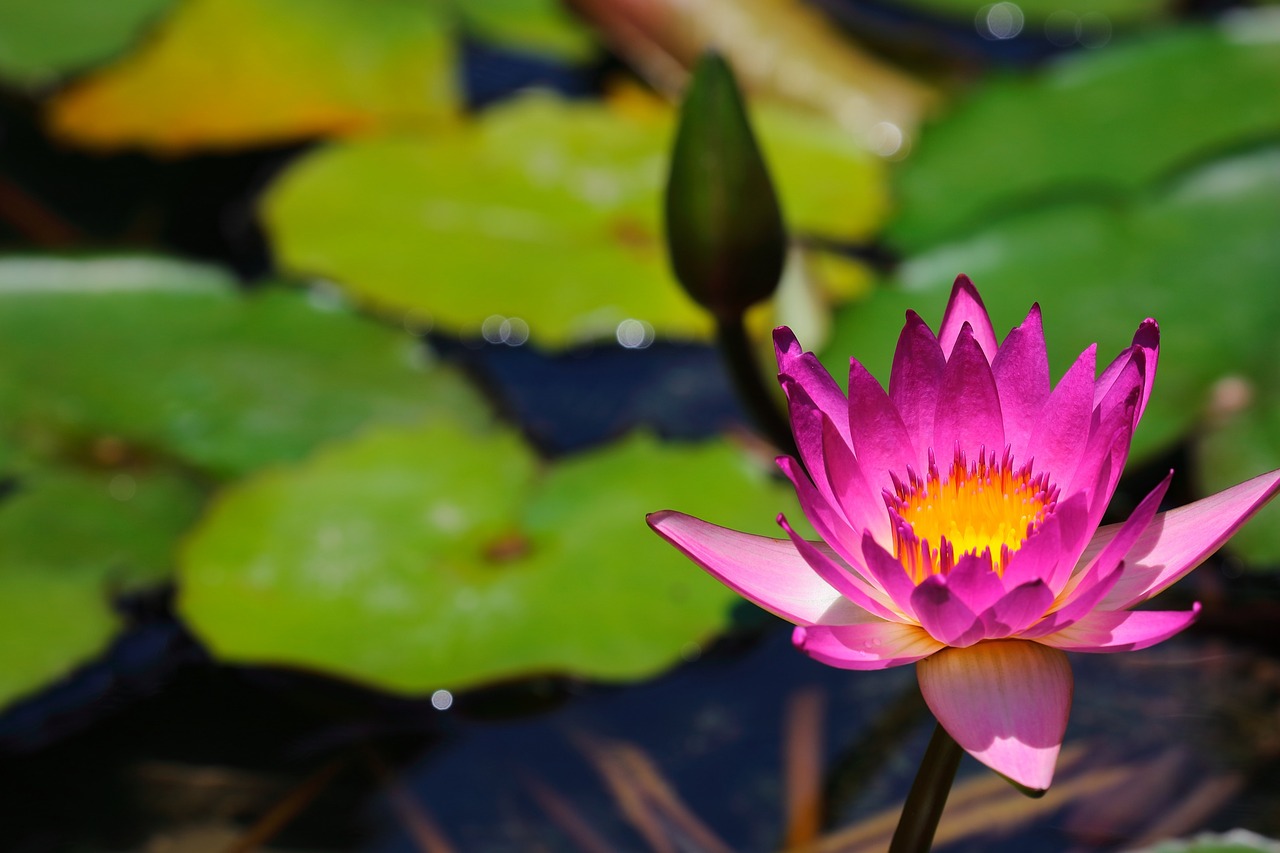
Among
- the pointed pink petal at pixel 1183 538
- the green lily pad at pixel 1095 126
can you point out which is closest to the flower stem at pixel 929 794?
the pointed pink petal at pixel 1183 538

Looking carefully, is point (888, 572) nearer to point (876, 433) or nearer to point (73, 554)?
point (876, 433)

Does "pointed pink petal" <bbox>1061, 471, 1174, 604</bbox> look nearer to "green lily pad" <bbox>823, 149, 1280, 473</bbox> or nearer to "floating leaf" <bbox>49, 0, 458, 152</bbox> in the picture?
"green lily pad" <bbox>823, 149, 1280, 473</bbox>

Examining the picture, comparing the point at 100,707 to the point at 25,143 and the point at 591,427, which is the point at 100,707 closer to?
the point at 591,427

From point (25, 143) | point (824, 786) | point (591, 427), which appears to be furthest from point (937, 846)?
point (25, 143)

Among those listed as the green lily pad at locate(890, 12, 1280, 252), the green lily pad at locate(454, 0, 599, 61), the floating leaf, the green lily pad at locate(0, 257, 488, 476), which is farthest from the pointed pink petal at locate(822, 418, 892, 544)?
the green lily pad at locate(454, 0, 599, 61)

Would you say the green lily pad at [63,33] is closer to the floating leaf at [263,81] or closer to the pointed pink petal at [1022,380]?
the floating leaf at [263,81]
